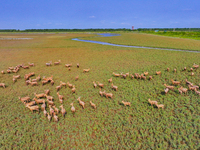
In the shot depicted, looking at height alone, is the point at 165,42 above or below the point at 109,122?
above

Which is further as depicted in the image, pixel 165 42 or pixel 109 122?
pixel 165 42

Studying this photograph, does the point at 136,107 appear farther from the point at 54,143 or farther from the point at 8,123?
the point at 8,123

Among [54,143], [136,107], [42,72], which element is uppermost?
[42,72]

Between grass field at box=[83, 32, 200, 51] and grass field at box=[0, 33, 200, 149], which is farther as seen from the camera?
grass field at box=[83, 32, 200, 51]

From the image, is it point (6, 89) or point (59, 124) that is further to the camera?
point (6, 89)

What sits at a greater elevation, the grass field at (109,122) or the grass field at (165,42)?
the grass field at (165,42)

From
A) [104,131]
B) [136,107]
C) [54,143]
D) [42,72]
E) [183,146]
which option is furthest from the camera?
[42,72]

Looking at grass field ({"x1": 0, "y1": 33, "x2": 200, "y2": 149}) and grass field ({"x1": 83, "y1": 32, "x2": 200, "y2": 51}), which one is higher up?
grass field ({"x1": 83, "y1": 32, "x2": 200, "y2": 51})

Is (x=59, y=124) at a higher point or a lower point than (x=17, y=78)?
lower

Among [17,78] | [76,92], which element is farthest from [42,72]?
[76,92]

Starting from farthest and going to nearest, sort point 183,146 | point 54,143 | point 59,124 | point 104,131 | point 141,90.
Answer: point 141,90, point 59,124, point 104,131, point 54,143, point 183,146

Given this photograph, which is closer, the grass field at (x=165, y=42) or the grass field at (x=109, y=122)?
the grass field at (x=109, y=122)
